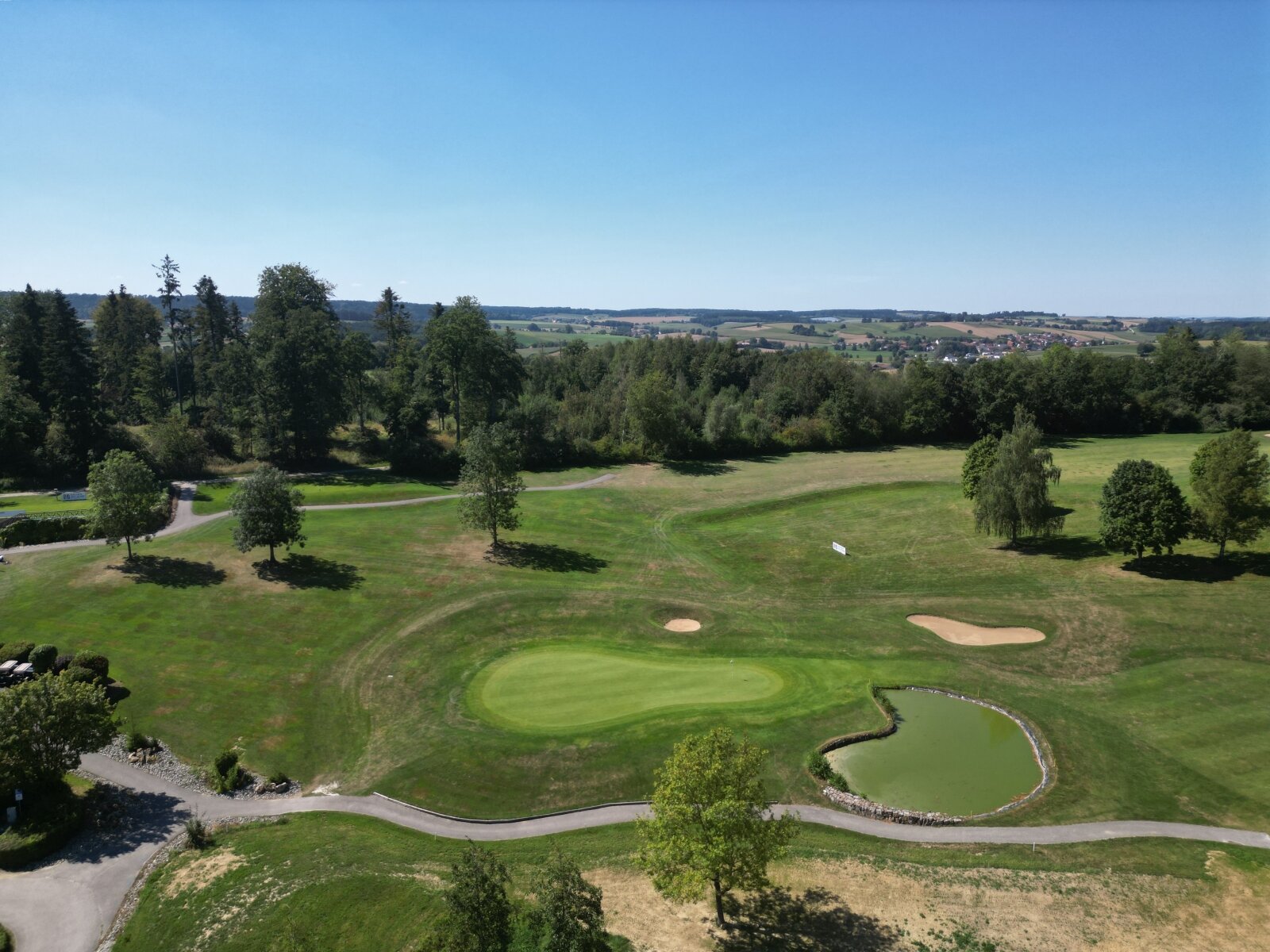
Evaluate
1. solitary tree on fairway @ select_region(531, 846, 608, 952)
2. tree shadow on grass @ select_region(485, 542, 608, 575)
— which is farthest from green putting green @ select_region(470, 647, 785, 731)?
solitary tree on fairway @ select_region(531, 846, 608, 952)

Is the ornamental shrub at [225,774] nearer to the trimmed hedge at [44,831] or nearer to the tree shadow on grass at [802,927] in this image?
the trimmed hedge at [44,831]

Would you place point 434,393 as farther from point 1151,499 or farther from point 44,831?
point 1151,499

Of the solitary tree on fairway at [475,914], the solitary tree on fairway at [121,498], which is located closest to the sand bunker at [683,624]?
the solitary tree on fairway at [475,914]

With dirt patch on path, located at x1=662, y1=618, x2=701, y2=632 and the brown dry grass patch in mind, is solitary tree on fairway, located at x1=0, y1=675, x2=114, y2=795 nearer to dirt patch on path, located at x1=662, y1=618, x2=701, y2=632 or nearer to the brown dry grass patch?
the brown dry grass patch

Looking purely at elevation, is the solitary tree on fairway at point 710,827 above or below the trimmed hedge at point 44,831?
above

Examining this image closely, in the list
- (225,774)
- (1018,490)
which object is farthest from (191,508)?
(1018,490)

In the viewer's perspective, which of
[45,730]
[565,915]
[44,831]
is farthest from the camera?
[45,730]

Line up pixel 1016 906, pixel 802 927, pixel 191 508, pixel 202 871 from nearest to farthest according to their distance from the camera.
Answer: pixel 802 927, pixel 1016 906, pixel 202 871, pixel 191 508
